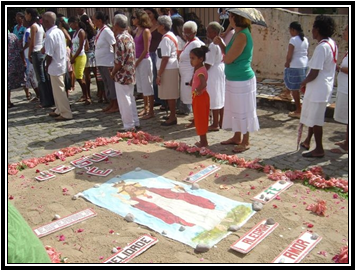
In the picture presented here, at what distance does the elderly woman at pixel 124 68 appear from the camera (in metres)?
7.09

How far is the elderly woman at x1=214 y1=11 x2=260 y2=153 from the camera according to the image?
5.79 meters

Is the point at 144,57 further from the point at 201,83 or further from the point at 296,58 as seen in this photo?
the point at 296,58

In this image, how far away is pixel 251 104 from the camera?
6.13 meters

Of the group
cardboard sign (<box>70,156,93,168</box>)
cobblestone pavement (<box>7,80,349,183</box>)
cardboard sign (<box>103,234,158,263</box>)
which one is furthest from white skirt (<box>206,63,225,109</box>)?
cardboard sign (<box>103,234,158,263</box>)

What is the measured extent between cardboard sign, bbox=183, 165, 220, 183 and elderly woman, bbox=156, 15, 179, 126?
236cm

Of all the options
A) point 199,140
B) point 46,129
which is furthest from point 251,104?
point 46,129

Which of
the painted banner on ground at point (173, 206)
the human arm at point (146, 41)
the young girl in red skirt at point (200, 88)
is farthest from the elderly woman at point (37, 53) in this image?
the painted banner on ground at point (173, 206)

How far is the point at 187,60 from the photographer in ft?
24.6

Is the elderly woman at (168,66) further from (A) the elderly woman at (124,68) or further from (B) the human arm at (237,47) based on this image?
(B) the human arm at (237,47)

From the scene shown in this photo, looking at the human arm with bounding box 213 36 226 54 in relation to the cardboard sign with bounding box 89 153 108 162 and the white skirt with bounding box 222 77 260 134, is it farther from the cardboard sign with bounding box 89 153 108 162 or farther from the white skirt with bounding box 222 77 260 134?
the cardboard sign with bounding box 89 153 108 162

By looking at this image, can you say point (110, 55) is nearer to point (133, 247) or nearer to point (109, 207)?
point (109, 207)

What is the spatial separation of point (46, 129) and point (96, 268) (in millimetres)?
5313

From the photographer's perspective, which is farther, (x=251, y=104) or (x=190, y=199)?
(x=251, y=104)

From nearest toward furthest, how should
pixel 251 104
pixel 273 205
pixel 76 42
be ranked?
pixel 273 205
pixel 251 104
pixel 76 42
